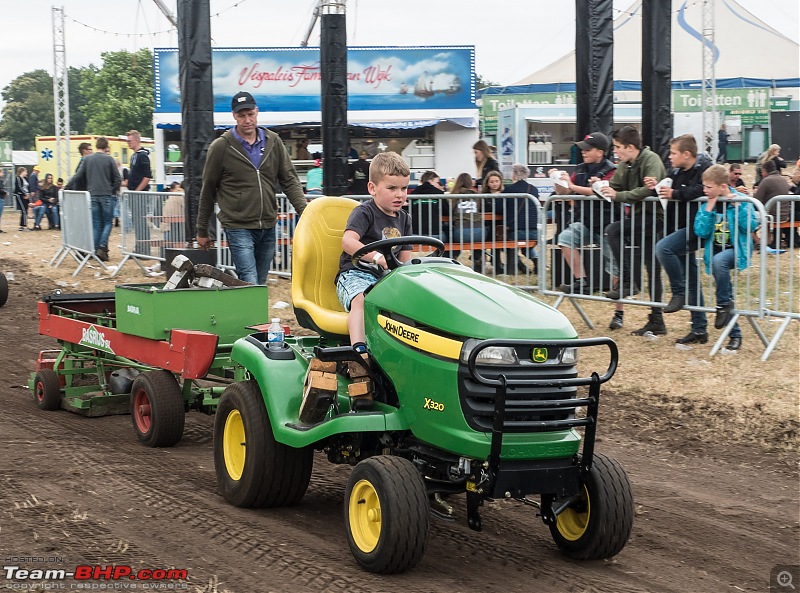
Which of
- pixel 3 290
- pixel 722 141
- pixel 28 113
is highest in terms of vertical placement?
pixel 28 113

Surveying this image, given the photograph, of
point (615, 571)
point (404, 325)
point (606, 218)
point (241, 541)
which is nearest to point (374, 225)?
point (404, 325)

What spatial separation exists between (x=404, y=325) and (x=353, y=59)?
22.5 meters

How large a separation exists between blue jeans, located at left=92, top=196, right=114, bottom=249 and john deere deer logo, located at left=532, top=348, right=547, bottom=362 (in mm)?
12561

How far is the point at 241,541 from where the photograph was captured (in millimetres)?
4566

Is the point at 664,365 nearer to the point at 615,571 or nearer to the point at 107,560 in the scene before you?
the point at 615,571

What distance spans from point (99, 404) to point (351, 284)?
277 cm

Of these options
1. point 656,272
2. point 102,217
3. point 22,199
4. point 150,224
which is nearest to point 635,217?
point 656,272

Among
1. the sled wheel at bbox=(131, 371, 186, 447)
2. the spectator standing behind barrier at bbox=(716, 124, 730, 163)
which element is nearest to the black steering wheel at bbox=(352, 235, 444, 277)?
the sled wheel at bbox=(131, 371, 186, 447)

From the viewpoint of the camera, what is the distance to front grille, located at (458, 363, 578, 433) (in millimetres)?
4117

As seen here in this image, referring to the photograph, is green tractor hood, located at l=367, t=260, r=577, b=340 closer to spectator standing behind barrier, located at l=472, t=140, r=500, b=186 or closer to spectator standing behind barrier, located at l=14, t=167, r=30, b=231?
spectator standing behind barrier, located at l=472, t=140, r=500, b=186

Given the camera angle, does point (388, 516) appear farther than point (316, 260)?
No

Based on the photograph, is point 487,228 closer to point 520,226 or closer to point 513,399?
point 520,226

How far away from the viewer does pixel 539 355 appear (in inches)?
165

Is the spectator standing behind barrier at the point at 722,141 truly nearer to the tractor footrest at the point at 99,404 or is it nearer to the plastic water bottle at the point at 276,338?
the tractor footrest at the point at 99,404
